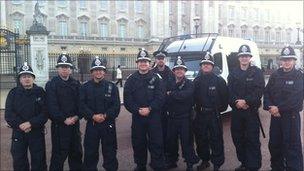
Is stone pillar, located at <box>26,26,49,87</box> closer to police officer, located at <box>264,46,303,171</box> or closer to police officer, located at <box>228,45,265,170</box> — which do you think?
police officer, located at <box>228,45,265,170</box>

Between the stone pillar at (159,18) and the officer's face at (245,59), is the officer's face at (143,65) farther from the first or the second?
the stone pillar at (159,18)

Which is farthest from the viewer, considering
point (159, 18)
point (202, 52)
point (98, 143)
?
point (159, 18)

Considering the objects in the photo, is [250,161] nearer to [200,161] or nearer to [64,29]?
[200,161]

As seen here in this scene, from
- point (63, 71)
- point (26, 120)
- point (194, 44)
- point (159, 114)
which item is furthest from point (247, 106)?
point (194, 44)

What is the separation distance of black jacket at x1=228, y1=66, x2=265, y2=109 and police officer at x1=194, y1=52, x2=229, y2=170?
0.83 ft

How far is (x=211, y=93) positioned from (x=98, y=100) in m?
2.03

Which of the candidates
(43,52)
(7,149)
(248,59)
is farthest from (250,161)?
(43,52)

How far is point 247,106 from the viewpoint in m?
6.41

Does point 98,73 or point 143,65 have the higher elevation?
point 143,65

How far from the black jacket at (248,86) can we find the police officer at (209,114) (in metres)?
0.25

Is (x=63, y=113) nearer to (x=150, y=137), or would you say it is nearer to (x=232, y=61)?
(x=150, y=137)

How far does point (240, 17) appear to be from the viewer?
7381 centimetres

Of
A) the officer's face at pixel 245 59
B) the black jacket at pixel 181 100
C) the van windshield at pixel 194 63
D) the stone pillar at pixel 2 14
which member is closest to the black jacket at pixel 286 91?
the officer's face at pixel 245 59

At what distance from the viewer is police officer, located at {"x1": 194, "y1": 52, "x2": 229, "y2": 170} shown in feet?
22.0
